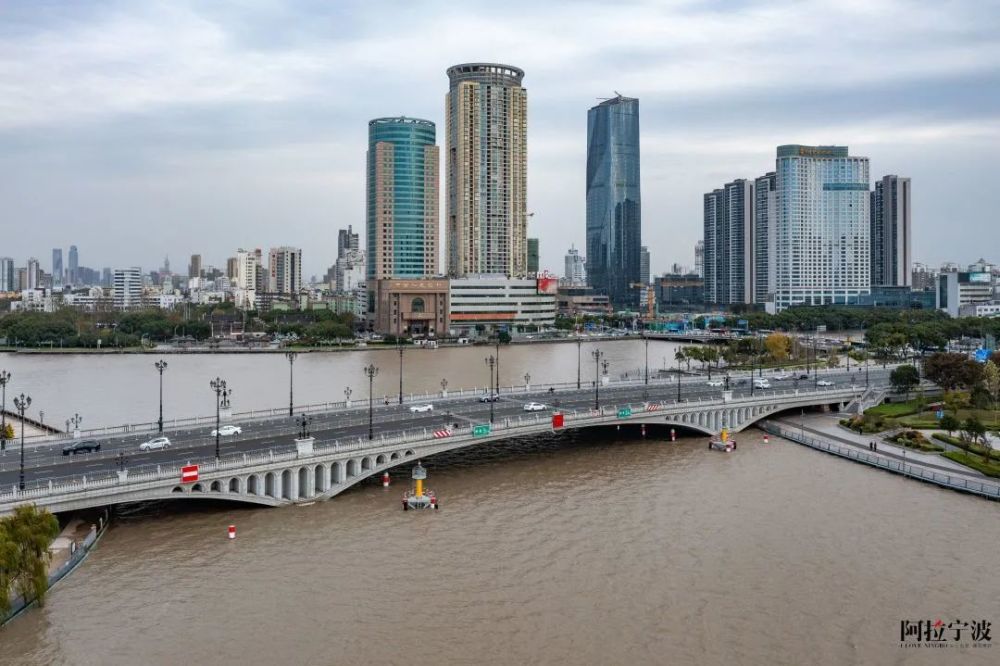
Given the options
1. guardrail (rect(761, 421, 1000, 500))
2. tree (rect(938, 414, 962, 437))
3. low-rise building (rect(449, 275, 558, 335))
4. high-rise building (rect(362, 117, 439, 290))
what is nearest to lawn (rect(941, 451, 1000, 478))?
guardrail (rect(761, 421, 1000, 500))

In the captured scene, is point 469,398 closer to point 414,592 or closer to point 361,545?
point 361,545

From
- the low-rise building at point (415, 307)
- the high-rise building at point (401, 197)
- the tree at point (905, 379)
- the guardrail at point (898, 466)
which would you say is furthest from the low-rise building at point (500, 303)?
the guardrail at point (898, 466)

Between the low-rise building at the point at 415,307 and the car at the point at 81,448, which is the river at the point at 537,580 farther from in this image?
the low-rise building at the point at 415,307

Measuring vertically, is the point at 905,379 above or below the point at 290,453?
above

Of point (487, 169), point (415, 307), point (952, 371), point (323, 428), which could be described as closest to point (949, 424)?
point (952, 371)

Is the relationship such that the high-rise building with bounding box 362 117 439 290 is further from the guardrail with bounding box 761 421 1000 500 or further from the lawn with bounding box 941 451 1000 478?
the lawn with bounding box 941 451 1000 478

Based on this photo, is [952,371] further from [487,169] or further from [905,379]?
[487,169]
